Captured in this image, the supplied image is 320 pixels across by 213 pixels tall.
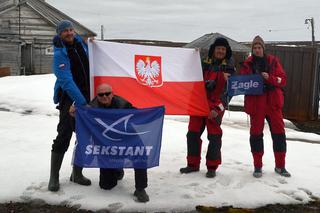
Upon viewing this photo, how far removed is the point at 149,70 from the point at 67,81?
1.35 m

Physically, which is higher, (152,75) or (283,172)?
(152,75)

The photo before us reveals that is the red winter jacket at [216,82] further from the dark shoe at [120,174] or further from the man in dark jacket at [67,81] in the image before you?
the man in dark jacket at [67,81]

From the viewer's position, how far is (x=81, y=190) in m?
5.58

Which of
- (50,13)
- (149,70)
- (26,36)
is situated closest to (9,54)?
(26,36)

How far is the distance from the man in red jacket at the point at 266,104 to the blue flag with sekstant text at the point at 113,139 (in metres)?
1.84

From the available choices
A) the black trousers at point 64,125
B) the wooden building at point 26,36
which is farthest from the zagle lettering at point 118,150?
the wooden building at point 26,36

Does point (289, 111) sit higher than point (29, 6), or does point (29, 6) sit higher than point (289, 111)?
point (29, 6)

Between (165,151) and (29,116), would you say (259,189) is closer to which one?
(165,151)

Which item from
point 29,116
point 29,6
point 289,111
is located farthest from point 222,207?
point 29,6

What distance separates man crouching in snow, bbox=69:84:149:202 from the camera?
5.30 m

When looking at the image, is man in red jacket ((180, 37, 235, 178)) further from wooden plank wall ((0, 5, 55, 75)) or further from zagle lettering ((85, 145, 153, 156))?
wooden plank wall ((0, 5, 55, 75))

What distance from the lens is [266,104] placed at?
6.38 meters

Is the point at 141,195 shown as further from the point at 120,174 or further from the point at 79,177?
the point at 79,177

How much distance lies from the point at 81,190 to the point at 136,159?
870 mm
